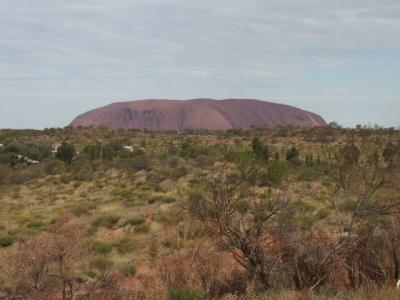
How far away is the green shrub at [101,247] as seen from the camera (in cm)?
1423

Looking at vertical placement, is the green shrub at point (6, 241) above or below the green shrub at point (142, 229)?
below

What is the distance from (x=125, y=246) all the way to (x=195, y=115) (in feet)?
416

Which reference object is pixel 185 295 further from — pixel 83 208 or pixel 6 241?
pixel 83 208

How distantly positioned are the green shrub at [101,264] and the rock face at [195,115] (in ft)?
396

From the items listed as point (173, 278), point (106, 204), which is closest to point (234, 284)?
point (173, 278)

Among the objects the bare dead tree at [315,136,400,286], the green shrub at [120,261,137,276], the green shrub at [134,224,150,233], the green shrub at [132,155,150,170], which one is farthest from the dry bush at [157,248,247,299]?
the green shrub at [132,155,150,170]

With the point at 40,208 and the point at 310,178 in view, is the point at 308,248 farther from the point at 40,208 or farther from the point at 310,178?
the point at 310,178

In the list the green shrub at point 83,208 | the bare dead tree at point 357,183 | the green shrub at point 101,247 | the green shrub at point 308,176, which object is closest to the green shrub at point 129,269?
the green shrub at point 101,247

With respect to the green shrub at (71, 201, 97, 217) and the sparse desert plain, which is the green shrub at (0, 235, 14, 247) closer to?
the sparse desert plain

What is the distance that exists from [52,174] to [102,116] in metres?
121

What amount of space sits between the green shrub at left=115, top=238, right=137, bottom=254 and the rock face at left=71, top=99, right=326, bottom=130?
11865 centimetres

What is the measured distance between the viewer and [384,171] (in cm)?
825

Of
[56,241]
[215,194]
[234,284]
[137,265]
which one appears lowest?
[137,265]

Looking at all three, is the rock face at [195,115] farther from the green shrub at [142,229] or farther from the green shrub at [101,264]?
the green shrub at [101,264]
